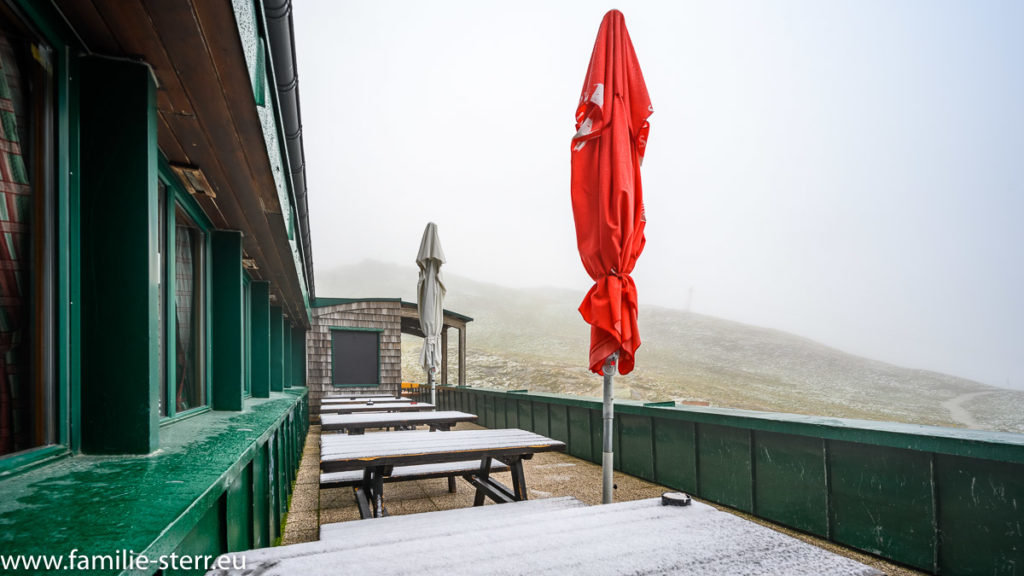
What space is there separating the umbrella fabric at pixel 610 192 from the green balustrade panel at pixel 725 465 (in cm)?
192

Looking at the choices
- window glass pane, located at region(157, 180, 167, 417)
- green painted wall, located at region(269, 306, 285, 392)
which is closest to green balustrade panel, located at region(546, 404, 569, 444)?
green painted wall, located at region(269, 306, 285, 392)

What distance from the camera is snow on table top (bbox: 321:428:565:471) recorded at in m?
2.68

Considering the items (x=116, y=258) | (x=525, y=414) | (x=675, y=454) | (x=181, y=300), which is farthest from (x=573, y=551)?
(x=525, y=414)

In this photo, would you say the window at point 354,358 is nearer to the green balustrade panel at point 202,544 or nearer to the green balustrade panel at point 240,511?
the green balustrade panel at point 240,511

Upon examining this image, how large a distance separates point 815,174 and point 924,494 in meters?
181

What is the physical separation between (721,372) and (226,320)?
145 ft

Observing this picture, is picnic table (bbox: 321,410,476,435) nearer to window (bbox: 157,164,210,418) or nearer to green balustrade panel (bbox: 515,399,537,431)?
window (bbox: 157,164,210,418)

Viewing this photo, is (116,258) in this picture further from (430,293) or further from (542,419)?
(430,293)

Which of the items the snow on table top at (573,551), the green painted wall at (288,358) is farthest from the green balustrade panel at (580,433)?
the green painted wall at (288,358)

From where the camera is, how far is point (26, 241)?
1449mm

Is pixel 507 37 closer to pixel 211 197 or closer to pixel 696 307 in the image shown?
pixel 696 307

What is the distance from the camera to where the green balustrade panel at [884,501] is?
2.81 meters

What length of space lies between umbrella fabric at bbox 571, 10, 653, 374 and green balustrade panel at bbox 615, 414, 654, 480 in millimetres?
2673

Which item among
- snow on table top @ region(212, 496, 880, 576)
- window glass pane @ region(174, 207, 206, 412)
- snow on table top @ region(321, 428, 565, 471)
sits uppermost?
window glass pane @ region(174, 207, 206, 412)
